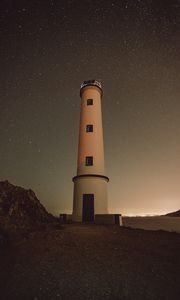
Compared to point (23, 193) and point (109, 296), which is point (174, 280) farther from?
point (23, 193)

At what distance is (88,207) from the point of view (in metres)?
15.9

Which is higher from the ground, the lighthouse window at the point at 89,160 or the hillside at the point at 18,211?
the lighthouse window at the point at 89,160

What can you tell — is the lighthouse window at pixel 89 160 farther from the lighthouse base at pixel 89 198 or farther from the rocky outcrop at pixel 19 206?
the rocky outcrop at pixel 19 206

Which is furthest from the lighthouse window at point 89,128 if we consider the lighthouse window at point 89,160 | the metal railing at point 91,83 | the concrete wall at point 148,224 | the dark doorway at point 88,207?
the concrete wall at point 148,224

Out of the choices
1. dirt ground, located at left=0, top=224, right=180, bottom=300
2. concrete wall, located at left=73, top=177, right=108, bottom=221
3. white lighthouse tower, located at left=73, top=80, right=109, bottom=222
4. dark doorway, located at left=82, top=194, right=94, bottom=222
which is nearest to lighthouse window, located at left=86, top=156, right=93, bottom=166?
white lighthouse tower, located at left=73, top=80, right=109, bottom=222

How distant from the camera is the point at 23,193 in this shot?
11258mm

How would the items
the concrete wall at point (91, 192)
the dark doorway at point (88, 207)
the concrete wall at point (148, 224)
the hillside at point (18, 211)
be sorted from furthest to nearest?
the concrete wall at point (91, 192) < the dark doorway at point (88, 207) < the concrete wall at point (148, 224) < the hillside at point (18, 211)

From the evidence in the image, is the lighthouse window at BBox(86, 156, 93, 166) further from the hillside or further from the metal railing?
the metal railing

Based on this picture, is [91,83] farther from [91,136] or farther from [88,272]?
[88,272]

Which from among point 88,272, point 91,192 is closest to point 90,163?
point 91,192

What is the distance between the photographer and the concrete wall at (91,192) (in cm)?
1586

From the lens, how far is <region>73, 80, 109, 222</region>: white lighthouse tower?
15891 mm

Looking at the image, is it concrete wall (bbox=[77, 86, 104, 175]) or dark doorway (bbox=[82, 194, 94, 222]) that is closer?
dark doorway (bbox=[82, 194, 94, 222])

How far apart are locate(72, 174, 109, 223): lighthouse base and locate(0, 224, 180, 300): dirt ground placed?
30.8 ft
